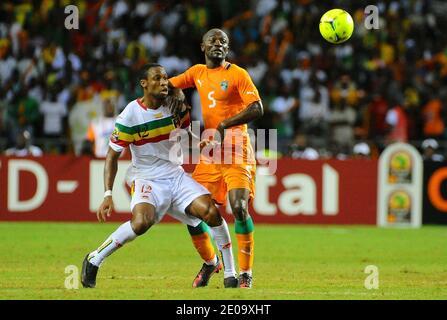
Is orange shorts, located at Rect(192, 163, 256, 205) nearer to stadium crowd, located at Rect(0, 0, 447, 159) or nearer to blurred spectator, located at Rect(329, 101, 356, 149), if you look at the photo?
stadium crowd, located at Rect(0, 0, 447, 159)

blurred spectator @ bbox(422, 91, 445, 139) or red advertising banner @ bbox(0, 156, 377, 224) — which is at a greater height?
blurred spectator @ bbox(422, 91, 445, 139)

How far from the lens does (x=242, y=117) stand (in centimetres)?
1074

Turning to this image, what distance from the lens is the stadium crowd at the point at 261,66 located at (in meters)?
21.1

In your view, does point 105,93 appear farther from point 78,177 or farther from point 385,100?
point 385,100

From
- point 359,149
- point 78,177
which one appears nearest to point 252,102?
point 78,177

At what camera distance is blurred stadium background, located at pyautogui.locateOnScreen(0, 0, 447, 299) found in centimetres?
1805

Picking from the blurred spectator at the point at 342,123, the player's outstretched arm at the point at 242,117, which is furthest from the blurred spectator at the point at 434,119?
the player's outstretched arm at the point at 242,117

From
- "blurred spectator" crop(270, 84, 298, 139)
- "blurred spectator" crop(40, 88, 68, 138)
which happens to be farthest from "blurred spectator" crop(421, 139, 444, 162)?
"blurred spectator" crop(40, 88, 68, 138)

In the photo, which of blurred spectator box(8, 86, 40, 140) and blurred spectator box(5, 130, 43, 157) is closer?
blurred spectator box(5, 130, 43, 157)

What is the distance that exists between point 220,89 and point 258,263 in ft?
10.9

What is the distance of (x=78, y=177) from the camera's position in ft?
62.8

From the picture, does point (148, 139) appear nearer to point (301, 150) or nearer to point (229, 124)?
point (229, 124)

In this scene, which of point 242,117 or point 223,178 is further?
point 223,178
